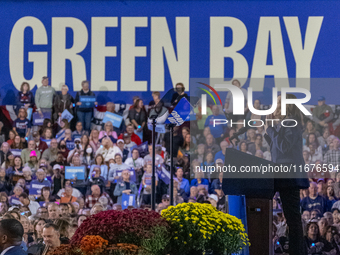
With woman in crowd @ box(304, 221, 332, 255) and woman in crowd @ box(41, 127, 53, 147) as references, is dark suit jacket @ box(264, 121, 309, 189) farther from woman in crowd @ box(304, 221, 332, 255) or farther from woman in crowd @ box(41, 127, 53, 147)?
woman in crowd @ box(41, 127, 53, 147)

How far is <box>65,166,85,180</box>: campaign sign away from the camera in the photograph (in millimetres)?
5941

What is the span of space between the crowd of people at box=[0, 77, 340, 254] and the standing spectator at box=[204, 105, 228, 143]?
0.01m

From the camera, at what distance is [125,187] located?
19.5ft

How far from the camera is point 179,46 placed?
6.06 meters

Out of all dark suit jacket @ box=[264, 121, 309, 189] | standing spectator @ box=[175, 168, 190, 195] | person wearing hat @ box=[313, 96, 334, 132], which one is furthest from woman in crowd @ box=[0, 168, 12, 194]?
person wearing hat @ box=[313, 96, 334, 132]

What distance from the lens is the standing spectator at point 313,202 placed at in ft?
18.6

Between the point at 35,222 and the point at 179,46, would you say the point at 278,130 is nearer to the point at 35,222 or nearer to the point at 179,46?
the point at 179,46

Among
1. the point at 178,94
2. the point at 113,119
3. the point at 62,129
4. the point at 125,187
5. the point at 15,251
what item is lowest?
the point at 125,187

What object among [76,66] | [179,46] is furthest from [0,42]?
[179,46]

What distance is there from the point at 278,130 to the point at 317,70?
4.59 feet

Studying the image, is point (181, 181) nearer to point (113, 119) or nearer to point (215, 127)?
point (215, 127)

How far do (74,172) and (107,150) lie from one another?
566mm

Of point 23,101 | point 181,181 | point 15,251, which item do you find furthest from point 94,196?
point 15,251

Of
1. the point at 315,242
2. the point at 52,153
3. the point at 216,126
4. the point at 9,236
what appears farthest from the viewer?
the point at 52,153
